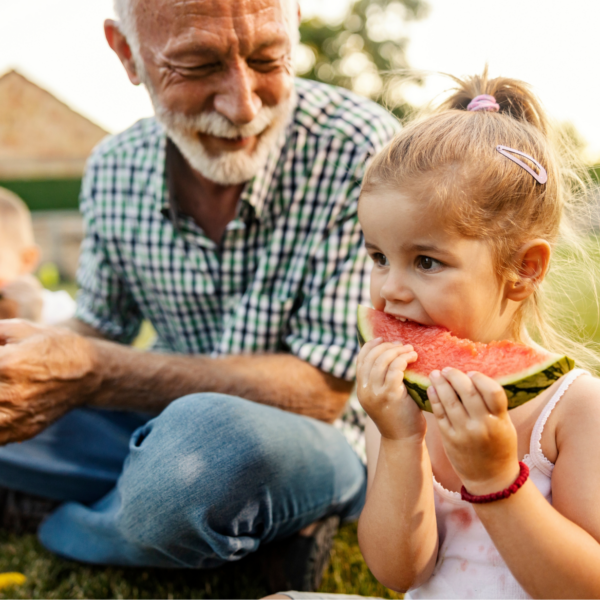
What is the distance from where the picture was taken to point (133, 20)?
2.59 metres

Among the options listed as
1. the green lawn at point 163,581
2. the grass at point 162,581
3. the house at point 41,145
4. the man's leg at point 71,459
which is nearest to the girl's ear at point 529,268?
the green lawn at point 163,581

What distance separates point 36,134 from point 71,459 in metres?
26.7

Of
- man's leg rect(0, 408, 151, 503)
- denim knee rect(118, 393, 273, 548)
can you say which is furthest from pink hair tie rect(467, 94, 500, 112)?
man's leg rect(0, 408, 151, 503)

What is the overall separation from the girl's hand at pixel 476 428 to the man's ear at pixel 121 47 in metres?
2.28

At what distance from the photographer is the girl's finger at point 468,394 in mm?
1259

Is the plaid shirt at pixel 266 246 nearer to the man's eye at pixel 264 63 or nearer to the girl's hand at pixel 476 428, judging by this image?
the man's eye at pixel 264 63

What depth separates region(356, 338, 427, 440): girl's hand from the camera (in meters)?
1.47

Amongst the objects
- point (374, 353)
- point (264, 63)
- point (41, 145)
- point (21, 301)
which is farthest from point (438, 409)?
point (41, 145)

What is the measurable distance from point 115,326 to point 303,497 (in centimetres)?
162

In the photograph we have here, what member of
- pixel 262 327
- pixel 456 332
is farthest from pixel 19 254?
pixel 456 332

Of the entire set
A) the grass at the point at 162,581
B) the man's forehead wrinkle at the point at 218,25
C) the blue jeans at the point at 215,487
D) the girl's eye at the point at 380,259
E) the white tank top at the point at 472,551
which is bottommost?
the grass at the point at 162,581

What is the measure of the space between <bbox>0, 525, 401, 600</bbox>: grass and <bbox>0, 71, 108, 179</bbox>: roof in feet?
83.7

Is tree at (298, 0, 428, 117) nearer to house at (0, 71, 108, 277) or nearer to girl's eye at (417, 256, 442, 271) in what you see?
house at (0, 71, 108, 277)

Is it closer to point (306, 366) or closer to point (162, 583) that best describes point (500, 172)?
point (306, 366)
